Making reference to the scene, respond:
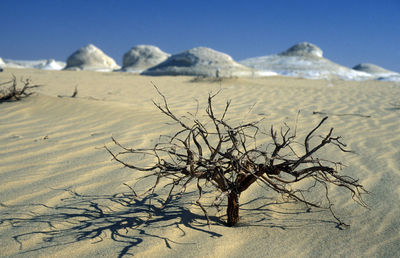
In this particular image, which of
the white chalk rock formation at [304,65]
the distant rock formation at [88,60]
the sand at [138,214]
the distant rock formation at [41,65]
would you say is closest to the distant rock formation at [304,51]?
the white chalk rock formation at [304,65]

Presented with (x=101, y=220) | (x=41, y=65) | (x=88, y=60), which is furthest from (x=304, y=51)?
(x=41, y=65)

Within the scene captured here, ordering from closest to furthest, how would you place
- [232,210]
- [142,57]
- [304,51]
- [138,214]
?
[232,210] < [138,214] < [304,51] < [142,57]

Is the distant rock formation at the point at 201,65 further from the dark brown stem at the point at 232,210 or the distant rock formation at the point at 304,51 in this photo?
the dark brown stem at the point at 232,210

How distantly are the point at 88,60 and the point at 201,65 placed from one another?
16.7 meters

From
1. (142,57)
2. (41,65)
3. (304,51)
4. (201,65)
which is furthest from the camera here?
(41,65)

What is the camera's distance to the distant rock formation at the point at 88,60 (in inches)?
1033

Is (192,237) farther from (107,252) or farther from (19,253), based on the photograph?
(19,253)

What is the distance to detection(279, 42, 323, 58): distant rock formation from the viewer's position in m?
20.6

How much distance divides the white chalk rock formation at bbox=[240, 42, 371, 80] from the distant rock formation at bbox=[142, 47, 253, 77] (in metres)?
2.74

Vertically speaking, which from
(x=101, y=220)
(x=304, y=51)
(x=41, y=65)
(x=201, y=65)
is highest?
(x=304, y=51)

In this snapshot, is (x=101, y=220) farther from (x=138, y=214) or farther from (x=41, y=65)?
(x=41, y=65)

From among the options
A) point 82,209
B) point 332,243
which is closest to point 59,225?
point 82,209

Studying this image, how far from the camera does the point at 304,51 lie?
21.0 metres

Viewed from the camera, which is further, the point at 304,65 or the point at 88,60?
the point at 88,60
